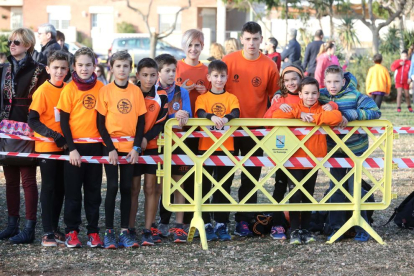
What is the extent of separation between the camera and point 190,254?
6.29m

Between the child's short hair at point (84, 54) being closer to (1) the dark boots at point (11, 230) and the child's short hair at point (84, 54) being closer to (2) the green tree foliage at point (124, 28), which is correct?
(1) the dark boots at point (11, 230)

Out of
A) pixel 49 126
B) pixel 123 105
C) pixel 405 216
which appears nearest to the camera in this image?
pixel 123 105

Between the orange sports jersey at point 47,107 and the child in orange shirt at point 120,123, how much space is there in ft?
1.38

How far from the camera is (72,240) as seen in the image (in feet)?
21.2

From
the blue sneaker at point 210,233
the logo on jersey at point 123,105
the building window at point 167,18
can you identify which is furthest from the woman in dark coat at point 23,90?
the building window at point 167,18

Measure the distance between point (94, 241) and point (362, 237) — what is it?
2.51m

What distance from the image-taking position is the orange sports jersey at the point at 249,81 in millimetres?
7098

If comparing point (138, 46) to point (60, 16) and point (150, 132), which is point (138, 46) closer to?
point (60, 16)

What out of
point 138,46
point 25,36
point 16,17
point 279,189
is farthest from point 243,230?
point 16,17

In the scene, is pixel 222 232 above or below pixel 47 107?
below

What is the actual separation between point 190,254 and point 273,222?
1.09m

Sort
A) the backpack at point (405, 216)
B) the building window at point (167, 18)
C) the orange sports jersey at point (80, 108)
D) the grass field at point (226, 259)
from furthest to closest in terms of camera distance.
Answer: the building window at point (167, 18) < the backpack at point (405, 216) < the orange sports jersey at point (80, 108) < the grass field at point (226, 259)

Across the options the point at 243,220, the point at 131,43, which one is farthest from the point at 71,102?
the point at 131,43

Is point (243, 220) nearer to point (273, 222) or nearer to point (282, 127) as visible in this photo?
point (273, 222)
